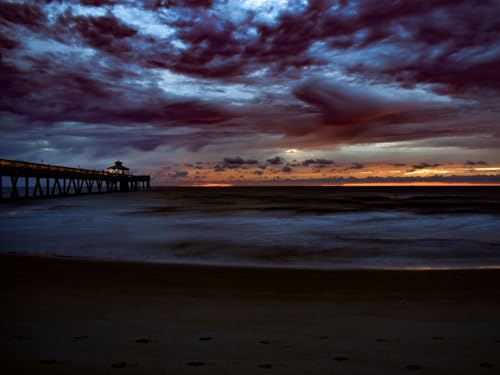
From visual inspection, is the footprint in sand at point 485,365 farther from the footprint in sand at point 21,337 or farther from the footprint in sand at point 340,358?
the footprint in sand at point 21,337

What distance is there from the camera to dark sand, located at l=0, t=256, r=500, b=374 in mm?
3195

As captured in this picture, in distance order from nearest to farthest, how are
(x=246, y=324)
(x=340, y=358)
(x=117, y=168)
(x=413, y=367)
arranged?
(x=413, y=367) < (x=340, y=358) < (x=246, y=324) < (x=117, y=168)

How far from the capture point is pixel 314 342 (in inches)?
145

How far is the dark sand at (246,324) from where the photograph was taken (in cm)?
320

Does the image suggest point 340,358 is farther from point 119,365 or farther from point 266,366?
point 119,365

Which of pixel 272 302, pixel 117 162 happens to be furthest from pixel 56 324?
pixel 117 162

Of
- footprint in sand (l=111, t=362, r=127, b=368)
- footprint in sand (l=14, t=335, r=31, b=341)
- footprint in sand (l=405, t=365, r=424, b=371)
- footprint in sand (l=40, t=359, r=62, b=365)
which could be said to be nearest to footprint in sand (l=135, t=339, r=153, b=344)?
footprint in sand (l=111, t=362, r=127, b=368)

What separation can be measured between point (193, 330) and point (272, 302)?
5.43ft

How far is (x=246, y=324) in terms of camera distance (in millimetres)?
4273

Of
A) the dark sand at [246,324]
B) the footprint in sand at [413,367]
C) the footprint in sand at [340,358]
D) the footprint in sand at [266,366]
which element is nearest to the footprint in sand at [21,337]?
the dark sand at [246,324]

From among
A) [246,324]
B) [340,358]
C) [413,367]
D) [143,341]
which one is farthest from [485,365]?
[143,341]

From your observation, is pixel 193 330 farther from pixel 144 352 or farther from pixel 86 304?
pixel 86 304

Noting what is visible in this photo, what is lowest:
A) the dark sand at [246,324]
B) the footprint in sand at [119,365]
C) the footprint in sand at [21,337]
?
the dark sand at [246,324]

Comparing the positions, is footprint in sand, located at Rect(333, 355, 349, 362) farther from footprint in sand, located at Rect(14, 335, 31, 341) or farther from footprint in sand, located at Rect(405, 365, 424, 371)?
footprint in sand, located at Rect(14, 335, 31, 341)
